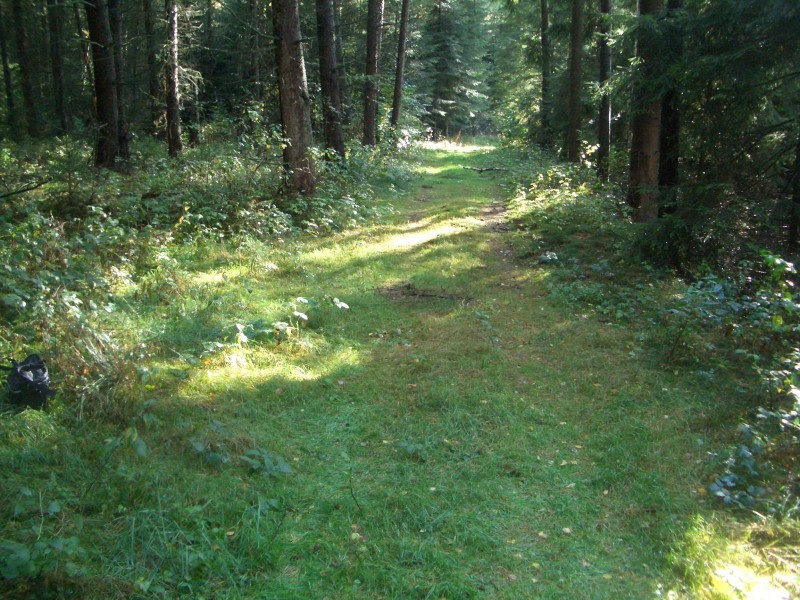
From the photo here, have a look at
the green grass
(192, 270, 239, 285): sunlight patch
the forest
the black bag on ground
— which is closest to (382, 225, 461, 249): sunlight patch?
the forest

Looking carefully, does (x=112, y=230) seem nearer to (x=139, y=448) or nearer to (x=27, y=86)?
(x=139, y=448)

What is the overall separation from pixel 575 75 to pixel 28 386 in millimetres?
16905

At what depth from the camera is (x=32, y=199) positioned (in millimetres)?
8891

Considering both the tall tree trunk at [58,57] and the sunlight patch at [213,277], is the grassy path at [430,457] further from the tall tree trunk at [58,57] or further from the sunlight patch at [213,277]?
the tall tree trunk at [58,57]

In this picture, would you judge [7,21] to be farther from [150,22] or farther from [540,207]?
[540,207]

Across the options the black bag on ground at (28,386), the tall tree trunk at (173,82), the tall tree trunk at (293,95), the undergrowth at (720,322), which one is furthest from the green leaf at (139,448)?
the tall tree trunk at (173,82)

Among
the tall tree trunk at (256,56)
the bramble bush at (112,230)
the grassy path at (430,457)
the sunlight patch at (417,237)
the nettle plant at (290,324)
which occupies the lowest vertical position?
the grassy path at (430,457)

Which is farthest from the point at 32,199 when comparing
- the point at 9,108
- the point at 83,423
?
the point at 9,108

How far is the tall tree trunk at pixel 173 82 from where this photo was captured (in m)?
17.4

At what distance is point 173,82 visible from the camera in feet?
59.3

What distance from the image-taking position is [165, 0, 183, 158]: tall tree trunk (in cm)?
1742

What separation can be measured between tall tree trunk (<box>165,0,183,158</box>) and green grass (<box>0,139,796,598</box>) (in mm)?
12308

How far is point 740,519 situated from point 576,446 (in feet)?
4.19

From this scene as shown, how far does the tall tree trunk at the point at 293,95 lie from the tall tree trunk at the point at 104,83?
3730 mm
